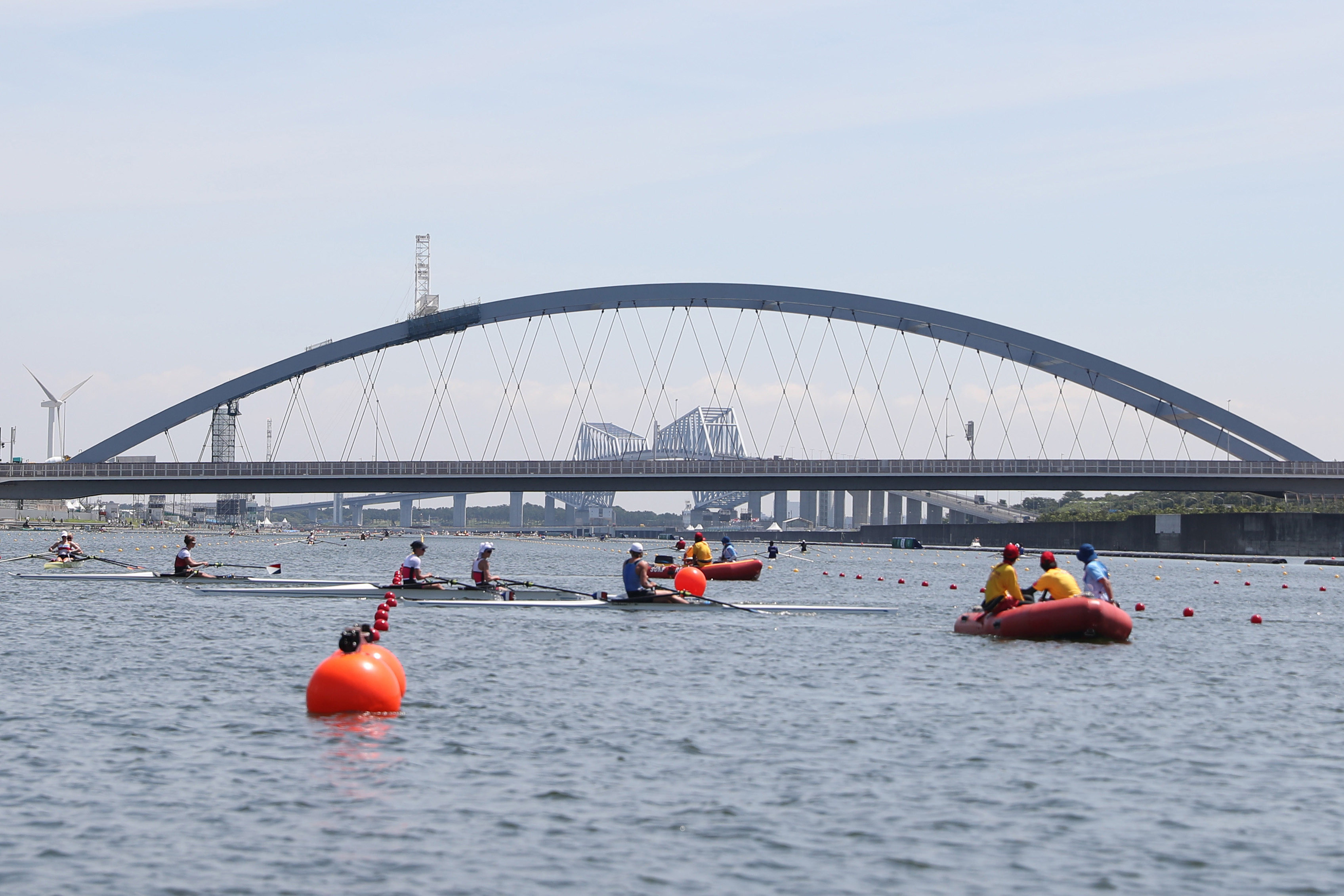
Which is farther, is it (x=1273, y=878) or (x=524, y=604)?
(x=524, y=604)

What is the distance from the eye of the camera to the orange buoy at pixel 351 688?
17641 mm

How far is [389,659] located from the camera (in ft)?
61.1

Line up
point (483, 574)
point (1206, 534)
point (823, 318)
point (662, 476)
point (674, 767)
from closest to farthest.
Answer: point (674, 767), point (483, 574), point (1206, 534), point (662, 476), point (823, 318)

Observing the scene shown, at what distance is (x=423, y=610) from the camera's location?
116 ft

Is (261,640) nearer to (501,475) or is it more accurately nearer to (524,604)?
(524,604)

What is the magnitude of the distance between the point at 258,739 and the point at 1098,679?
519 inches

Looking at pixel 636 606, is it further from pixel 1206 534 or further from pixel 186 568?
pixel 1206 534

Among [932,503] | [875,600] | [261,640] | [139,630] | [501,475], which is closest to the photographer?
[261,640]

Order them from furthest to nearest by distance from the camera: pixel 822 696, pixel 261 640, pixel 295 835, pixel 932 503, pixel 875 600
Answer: pixel 932 503 → pixel 875 600 → pixel 261 640 → pixel 822 696 → pixel 295 835

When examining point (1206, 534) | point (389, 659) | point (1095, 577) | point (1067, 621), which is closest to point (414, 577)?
point (1067, 621)

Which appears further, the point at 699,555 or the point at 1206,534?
the point at 1206,534

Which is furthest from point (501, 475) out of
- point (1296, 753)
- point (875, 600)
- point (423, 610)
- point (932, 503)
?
point (932, 503)

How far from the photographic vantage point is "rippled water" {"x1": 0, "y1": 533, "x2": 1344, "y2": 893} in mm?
11109

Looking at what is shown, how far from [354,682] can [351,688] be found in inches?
2.8
